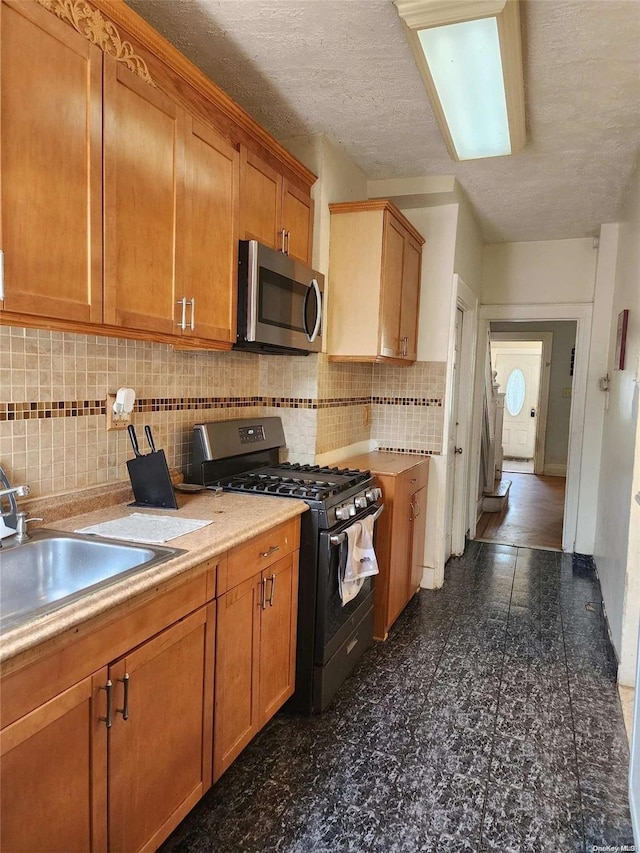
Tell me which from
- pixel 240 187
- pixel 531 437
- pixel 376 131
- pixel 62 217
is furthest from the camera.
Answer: pixel 531 437

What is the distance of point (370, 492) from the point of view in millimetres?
2604

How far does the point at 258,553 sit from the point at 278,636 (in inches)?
16.1

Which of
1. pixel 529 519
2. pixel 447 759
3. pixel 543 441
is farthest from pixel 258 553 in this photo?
pixel 543 441

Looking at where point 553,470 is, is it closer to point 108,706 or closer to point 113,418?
point 113,418

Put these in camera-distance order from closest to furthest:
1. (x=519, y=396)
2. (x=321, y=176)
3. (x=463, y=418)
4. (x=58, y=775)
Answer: (x=58, y=775), (x=321, y=176), (x=463, y=418), (x=519, y=396)

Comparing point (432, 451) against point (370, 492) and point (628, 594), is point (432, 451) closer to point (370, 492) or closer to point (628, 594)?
point (370, 492)

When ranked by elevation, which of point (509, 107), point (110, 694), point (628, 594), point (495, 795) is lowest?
point (495, 795)

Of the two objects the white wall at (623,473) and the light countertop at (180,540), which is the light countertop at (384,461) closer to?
the light countertop at (180,540)

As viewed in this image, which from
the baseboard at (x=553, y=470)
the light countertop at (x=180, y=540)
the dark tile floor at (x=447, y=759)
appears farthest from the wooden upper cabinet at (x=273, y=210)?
the baseboard at (x=553, y=470)

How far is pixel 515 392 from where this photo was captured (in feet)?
33.0

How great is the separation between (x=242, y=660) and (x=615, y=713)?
5.46 feet

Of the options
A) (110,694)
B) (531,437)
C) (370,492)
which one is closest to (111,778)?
(110,694)

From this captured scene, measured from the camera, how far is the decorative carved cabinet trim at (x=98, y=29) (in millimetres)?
1386

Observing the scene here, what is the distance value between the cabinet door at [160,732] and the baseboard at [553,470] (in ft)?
25.8
